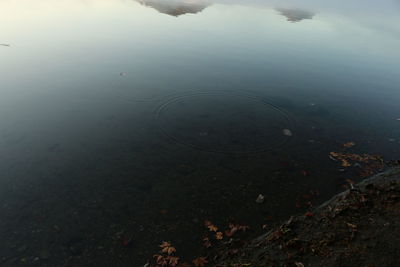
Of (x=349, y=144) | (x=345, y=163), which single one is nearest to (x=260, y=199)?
(x=345, y=163)

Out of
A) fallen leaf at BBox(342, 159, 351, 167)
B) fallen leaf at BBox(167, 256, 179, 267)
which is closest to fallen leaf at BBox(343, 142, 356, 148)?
fallen leaf at BBox(342, 159, 351, 167)

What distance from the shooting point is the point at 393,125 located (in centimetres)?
1798

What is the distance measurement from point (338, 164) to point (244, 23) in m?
38.2

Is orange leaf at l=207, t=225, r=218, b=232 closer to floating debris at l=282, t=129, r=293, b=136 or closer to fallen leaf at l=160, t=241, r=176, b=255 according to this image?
fallen leaf at l=160, t=241, r=176, b=255

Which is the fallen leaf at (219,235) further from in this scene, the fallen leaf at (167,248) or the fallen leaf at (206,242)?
the fallen leaf at (167,248)

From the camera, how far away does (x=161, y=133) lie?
1555 centimetres

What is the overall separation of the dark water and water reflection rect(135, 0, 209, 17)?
1898 cm

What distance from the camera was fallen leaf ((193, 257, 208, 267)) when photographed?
8.68m

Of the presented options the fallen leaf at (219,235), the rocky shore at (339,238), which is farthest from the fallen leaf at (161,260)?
the fallen leaf at (219,235)

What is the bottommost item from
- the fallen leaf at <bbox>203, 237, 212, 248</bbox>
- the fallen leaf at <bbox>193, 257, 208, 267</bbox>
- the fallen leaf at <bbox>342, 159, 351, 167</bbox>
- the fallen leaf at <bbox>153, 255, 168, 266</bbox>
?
the fallen leaf at <bbox>153, 255, 168, 266</bbox>

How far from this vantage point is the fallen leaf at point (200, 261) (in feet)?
28.5

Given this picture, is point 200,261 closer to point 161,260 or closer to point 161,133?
point 161,260

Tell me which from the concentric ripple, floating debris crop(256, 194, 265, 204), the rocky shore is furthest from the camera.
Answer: the concentric ripple

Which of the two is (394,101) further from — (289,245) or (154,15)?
(154,15)
